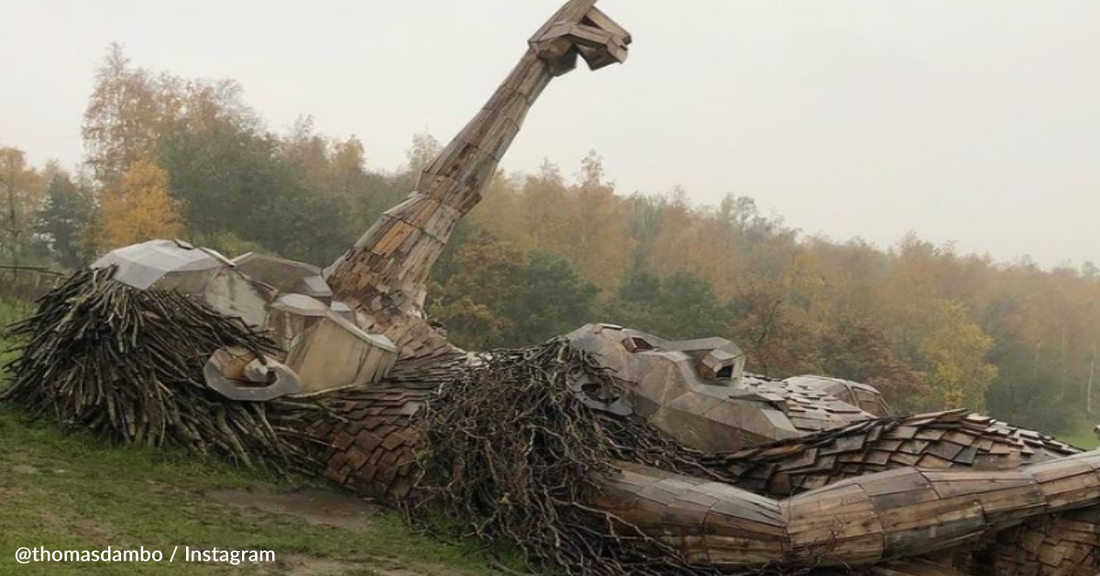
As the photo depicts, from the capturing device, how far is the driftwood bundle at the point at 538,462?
4766 millimetres

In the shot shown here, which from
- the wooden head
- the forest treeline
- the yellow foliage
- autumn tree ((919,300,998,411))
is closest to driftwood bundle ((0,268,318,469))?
the wooden head

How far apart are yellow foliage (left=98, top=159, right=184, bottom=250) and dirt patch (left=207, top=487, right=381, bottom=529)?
1591 cm

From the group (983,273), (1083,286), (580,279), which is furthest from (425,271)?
(1083,286)

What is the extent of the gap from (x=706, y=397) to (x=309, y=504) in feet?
8.88

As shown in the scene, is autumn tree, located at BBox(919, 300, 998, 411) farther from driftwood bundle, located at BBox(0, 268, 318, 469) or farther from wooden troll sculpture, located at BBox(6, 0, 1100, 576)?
driftwood bundle, located at BBox(0, 268, 318, 469)

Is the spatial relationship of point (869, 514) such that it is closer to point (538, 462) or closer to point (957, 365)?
point (538, 462)

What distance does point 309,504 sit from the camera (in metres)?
5.57

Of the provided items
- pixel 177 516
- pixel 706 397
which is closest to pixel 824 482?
→ pixel 706 397

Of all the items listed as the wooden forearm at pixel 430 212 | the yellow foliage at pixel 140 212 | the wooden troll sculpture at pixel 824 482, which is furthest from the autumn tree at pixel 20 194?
the wooden troll sculpture at pixel 824 482

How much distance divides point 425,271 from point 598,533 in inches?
157

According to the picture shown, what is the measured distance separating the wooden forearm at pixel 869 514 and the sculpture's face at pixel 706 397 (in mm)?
1115

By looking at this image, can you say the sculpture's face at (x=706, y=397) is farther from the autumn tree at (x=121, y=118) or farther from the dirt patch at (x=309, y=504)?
the autumn tree at (x=121, y=118)

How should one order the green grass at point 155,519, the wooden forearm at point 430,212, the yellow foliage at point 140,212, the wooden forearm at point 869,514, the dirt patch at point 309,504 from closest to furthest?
the green grass at point 155,519
the wooden forearm at point 869,514
the dirt patch at point 309,504
the wooden forearm at point 430,212
the yellow foliage at point 140,212

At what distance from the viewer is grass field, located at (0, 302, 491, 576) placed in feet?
13.1
